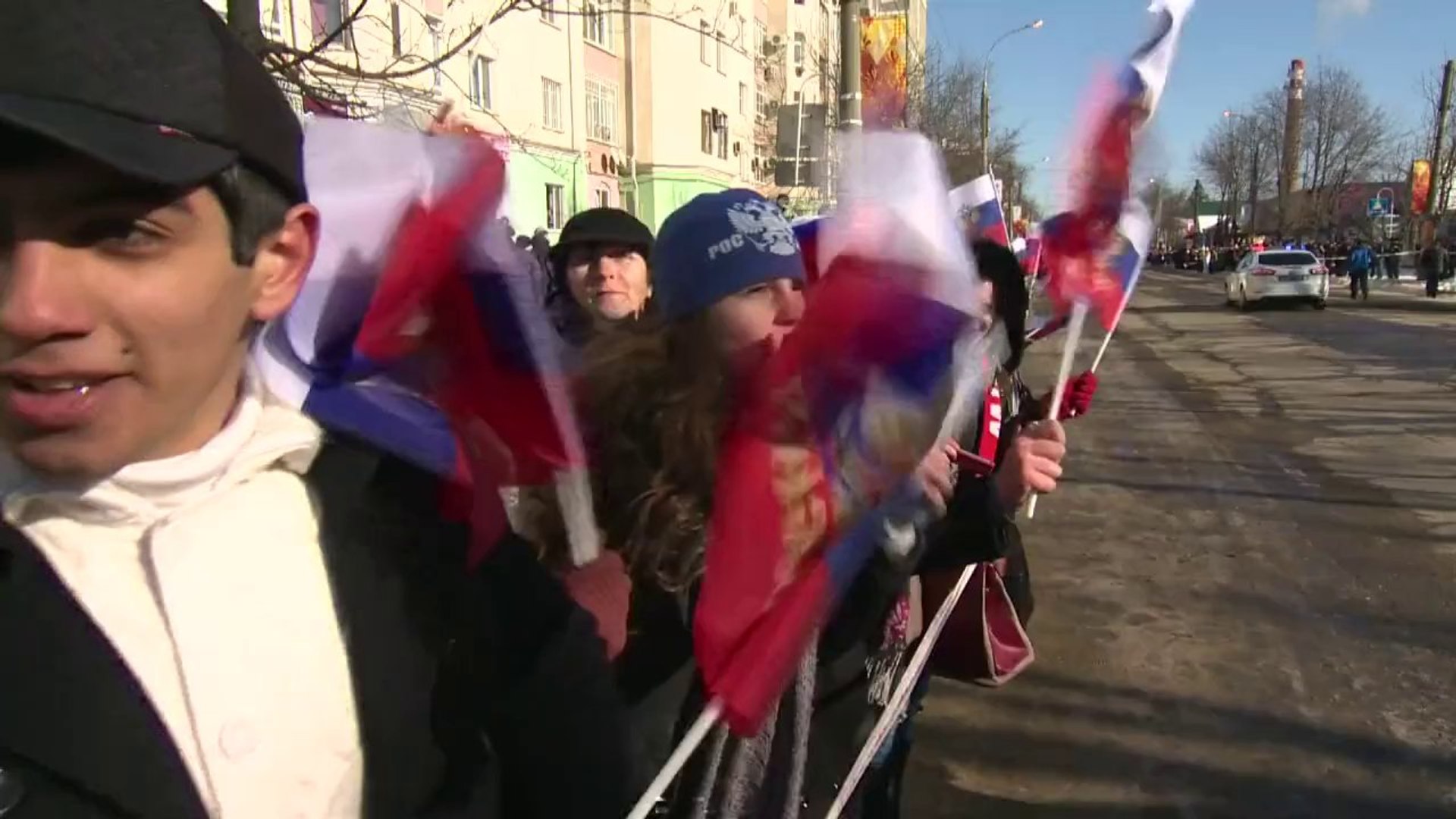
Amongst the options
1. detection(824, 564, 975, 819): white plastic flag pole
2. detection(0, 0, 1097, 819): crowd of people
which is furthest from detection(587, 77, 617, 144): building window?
detection(0, 0, 1097, 819): crowd of people

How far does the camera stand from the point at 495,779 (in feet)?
4.29

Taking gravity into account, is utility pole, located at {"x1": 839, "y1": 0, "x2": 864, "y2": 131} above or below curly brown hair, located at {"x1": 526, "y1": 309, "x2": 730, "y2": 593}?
above

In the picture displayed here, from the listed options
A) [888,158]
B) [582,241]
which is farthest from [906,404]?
[582,241]

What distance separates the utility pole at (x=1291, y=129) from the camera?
42844 mm

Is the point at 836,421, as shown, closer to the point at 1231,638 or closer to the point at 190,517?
the point at 190,517

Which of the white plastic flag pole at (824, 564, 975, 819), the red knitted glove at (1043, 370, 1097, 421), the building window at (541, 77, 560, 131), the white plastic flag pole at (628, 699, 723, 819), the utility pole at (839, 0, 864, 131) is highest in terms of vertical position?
the building window at (541, 77, 560, 131)

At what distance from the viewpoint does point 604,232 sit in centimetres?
388

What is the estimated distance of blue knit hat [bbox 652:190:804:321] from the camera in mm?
1794

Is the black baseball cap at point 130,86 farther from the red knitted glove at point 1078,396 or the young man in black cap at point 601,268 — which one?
the young man in black cap at point 601,268

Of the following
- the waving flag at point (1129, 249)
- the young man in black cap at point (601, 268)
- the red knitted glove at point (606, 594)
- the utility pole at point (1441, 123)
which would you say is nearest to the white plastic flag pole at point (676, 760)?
the red knitted glove at point (606, 594)

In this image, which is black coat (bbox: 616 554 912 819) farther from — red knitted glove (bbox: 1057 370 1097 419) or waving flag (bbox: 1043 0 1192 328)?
red knitted glove (bbox: 1057 370 1097 419)

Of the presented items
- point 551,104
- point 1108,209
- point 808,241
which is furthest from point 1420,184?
point 808,241

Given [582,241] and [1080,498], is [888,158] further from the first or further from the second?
[1080,498]

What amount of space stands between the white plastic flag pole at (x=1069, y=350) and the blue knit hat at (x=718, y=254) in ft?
2.24
